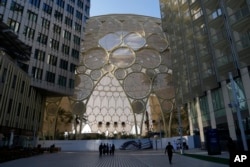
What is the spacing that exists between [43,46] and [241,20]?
3739cm

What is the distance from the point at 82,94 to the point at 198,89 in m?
47.3

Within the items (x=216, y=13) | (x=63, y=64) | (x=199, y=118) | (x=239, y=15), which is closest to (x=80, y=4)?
(x=63, y=64)

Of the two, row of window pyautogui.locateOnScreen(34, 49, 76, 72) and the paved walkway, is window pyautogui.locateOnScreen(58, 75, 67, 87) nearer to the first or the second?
row of window pyautogui.locateOnScreen(34, 49, 76, 72)

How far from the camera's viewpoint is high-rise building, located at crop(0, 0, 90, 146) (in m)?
37.3

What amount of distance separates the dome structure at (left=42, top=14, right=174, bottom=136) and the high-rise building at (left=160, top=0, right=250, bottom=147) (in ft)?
116

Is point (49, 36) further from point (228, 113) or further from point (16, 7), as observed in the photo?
point (228, 113)

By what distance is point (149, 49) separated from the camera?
79.0m

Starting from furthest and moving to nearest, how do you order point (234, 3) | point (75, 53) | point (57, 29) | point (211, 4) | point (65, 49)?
point (75, 53), point (65, 49), point (57, 29), point (211, 4), point (234, 3)

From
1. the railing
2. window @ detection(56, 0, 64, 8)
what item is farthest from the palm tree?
the railing

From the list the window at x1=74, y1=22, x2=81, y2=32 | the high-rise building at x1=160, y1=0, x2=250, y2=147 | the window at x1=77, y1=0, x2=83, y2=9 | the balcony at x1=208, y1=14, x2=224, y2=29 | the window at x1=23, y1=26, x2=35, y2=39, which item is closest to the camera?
the high-rise building at x1=160, y1=0, x2=250, y2=147

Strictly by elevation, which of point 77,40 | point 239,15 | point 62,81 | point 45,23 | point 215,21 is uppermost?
point 45,23

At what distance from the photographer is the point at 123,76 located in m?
75.4

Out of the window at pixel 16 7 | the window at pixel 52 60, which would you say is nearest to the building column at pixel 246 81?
the window at pixel 52 60

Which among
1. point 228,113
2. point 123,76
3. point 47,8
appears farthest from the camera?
point 123,76
